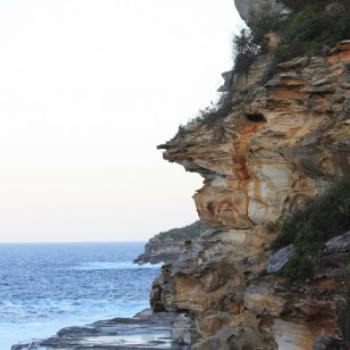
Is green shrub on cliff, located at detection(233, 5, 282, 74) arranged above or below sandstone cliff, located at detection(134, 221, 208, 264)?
above

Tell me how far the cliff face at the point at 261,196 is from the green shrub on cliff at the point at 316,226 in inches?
14.2

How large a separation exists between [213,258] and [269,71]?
213 inches

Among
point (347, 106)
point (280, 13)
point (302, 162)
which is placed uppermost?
point (280, 13)

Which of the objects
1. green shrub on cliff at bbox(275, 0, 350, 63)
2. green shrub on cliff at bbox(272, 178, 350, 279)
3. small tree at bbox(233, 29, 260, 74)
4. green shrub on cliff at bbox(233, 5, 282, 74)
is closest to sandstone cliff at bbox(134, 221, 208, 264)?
green shrub on cliff at bbox(233, 5, 282, 74)

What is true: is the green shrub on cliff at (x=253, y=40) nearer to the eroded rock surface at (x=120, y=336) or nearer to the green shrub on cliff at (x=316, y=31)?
the green shrub on cliff at (x=316, y=31)

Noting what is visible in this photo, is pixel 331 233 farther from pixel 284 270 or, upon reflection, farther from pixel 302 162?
pixel 302 162

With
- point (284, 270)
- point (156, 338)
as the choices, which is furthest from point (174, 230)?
point (284, 270)

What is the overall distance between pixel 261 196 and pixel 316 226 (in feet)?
15.1

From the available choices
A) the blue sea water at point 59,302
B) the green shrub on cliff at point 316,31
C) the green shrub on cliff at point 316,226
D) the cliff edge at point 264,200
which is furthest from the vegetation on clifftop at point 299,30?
the blue sea water at point 59,302

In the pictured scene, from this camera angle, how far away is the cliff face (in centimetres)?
1341

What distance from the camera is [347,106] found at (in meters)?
16.1

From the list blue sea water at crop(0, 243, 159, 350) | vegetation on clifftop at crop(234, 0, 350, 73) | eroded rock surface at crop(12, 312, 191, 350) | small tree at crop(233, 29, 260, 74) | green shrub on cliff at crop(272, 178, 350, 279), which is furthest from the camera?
blue sea water at crop(0, 243, 159, 350)

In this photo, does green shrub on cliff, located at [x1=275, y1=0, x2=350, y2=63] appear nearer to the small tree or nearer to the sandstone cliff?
the small tree

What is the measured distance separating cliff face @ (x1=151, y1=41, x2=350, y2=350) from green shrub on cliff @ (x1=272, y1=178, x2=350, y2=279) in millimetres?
362
